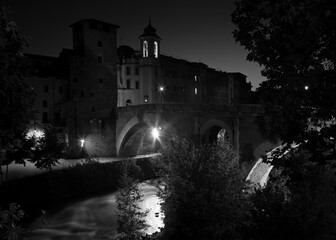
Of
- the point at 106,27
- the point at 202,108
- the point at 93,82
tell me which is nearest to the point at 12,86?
the point at 202,108

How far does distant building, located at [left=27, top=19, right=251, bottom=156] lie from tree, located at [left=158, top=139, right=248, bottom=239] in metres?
35.1

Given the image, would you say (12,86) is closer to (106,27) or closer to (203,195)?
(203,195)

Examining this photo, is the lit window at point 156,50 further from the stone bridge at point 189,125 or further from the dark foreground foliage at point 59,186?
the dark foreground foliage at point 59,186

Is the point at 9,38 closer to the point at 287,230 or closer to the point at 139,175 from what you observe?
→ the point at 287,230

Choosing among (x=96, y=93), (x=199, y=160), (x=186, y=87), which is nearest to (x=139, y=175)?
(x=96, y=93)

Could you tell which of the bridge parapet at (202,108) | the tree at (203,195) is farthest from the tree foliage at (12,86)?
the bridge parapet at (202,108)

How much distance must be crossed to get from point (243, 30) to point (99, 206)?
2403cm

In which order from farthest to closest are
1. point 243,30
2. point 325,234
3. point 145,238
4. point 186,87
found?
point 186,87
point 145,238
point 325,234
point 243,30

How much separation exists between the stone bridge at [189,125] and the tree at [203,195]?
52.2ft

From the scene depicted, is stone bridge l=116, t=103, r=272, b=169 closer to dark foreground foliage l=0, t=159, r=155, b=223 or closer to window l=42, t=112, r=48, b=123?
dark foreground foliage l=0, t=159, r=155, b=223

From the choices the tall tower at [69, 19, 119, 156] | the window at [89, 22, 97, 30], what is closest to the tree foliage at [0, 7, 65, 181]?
the tall tower at [69, 19, 119, 156]

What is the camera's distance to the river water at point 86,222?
78.6 feet

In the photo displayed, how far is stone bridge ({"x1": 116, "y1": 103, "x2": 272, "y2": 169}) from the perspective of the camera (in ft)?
117

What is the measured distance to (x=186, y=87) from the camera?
254 feet
